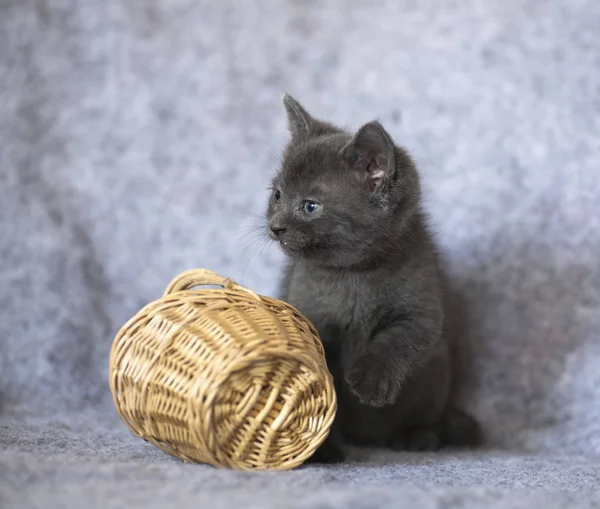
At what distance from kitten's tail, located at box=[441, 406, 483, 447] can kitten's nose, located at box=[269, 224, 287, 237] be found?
0.69m

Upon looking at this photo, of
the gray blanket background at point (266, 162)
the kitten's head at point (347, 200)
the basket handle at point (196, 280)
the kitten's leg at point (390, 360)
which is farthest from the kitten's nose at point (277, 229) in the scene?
the gray blanket background at point (266, 162)

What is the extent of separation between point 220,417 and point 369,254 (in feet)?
1.62

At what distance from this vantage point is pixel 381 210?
1458mm

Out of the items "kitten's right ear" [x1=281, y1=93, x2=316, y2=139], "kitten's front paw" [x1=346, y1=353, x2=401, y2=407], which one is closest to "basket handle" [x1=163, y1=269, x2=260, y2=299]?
"kitten's front paw" [x1=346, y1=353, x2=401, y2=407]

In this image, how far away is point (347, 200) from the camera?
56.8 inches

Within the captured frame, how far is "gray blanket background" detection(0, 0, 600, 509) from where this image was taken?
1.90m

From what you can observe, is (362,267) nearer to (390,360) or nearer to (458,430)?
(390,360)

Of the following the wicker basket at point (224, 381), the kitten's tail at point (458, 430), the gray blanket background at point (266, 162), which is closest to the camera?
the wicker basket at point (224, 381)

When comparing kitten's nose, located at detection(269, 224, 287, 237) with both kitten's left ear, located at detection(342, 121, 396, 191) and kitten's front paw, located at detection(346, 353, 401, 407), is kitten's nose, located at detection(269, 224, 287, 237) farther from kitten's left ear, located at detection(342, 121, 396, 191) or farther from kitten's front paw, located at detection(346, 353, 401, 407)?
kitten's front paw, located at detection(346, 353, 401, 407)

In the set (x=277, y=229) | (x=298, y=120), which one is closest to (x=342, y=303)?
(x=277, y=229)

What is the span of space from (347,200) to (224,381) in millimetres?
487

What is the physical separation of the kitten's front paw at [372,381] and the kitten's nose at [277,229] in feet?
0.95

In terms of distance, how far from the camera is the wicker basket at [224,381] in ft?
3.77

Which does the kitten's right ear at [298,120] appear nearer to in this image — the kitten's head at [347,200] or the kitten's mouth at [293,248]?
the kitten's head at [347,200]
